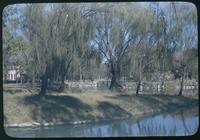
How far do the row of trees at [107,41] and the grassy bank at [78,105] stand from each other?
9 cm

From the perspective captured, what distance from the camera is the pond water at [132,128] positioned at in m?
4.36

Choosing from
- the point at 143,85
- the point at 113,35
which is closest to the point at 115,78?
the point at 143,85

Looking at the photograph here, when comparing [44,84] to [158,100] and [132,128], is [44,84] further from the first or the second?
[158,100]

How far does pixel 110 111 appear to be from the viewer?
14.5 ft

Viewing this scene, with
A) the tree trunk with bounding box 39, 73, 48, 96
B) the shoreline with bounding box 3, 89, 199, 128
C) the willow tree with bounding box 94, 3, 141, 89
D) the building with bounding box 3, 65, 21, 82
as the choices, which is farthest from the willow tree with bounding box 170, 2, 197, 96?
the building with bounding box 3, 65, 21, 82

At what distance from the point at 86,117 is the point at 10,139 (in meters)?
0.57

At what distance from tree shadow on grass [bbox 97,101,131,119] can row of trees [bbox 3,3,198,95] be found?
15cm

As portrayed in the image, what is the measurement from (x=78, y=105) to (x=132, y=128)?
16.9 inches

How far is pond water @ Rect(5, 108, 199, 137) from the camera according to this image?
14.3ft

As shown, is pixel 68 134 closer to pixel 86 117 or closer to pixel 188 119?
pixel 86 117

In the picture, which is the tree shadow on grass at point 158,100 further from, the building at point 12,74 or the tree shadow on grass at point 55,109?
the building at point 12,74

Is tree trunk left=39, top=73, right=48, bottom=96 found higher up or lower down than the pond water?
higher up

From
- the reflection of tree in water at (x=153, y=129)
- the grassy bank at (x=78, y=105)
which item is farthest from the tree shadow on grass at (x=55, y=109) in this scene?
the reflection of tree in water at (x=153, y=129)

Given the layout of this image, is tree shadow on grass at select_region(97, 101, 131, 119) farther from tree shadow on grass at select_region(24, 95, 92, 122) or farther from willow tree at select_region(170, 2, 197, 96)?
willow tree at select_region(170, 2, 197, 96)
